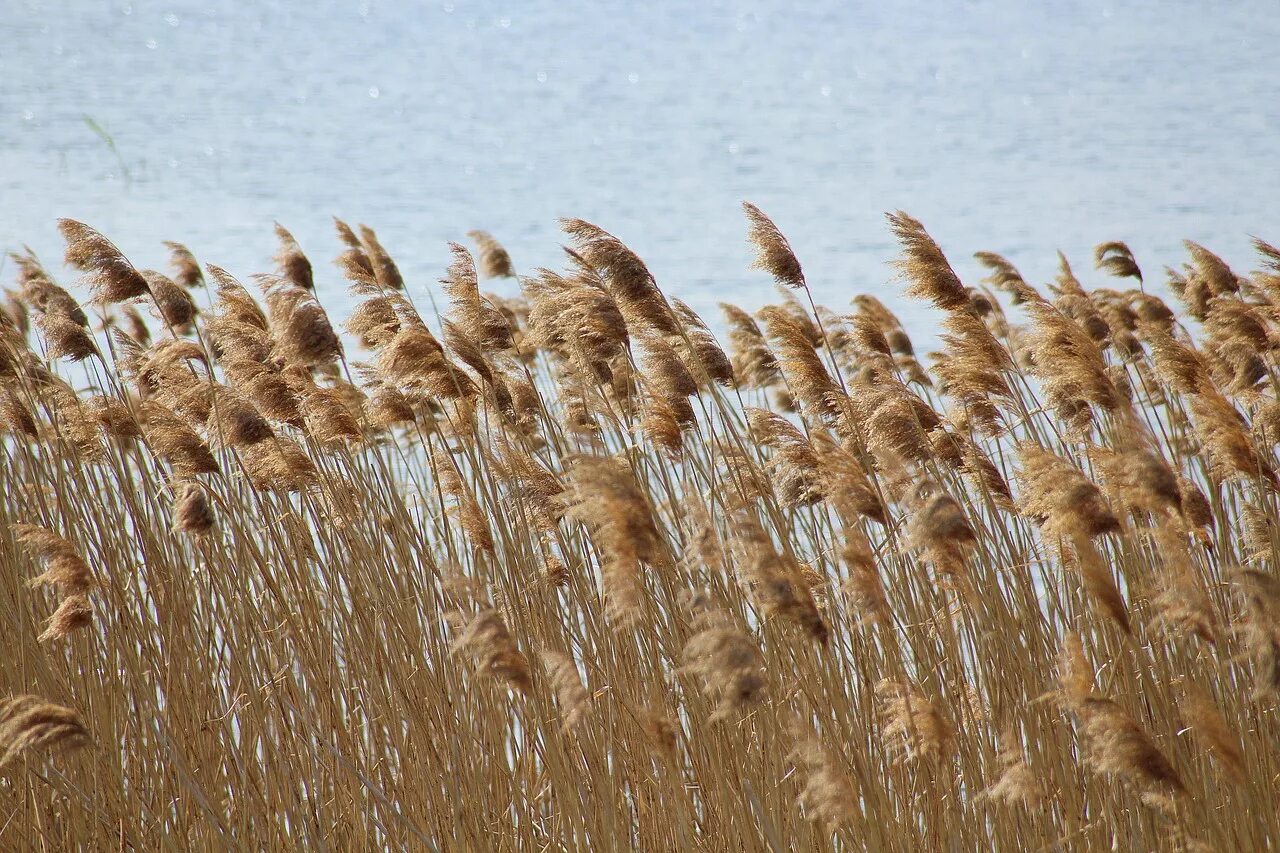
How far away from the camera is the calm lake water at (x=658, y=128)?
629 inches

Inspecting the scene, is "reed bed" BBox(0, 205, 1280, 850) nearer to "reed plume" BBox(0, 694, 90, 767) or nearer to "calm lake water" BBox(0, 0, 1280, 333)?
"reed plume" BBox(0, 694, 90, 767)

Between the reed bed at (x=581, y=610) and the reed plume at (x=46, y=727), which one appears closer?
the reed plume at (x=46, y=727)

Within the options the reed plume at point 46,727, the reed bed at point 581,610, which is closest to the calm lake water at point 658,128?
the reed bed at point 581,610

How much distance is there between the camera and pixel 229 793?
131 inches

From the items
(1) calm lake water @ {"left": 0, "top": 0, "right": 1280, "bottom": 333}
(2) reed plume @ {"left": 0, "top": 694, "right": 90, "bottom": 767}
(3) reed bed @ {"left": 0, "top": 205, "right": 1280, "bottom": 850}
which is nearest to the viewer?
(2) reed plume @ {"left": 0, "top": 694, "right": 90, "bottom": 767}

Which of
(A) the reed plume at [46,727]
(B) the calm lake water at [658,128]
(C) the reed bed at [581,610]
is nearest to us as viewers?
(A) the reed plume at [46,727]

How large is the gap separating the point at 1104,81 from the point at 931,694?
22183 millimetres

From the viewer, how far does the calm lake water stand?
52.4ft

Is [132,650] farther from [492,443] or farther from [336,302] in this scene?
[336,302]

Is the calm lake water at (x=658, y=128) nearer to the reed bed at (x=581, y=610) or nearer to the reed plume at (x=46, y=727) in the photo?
the reed bed at (x=581, y=610)

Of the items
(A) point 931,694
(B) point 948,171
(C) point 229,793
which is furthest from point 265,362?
(B) point 948,171

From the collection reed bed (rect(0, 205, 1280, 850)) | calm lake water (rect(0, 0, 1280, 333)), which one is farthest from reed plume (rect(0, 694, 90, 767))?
calm lake water (rect(0, 0, 1280, 333))

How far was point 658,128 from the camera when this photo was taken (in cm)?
2255

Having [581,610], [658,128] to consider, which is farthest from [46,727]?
[658,128]
